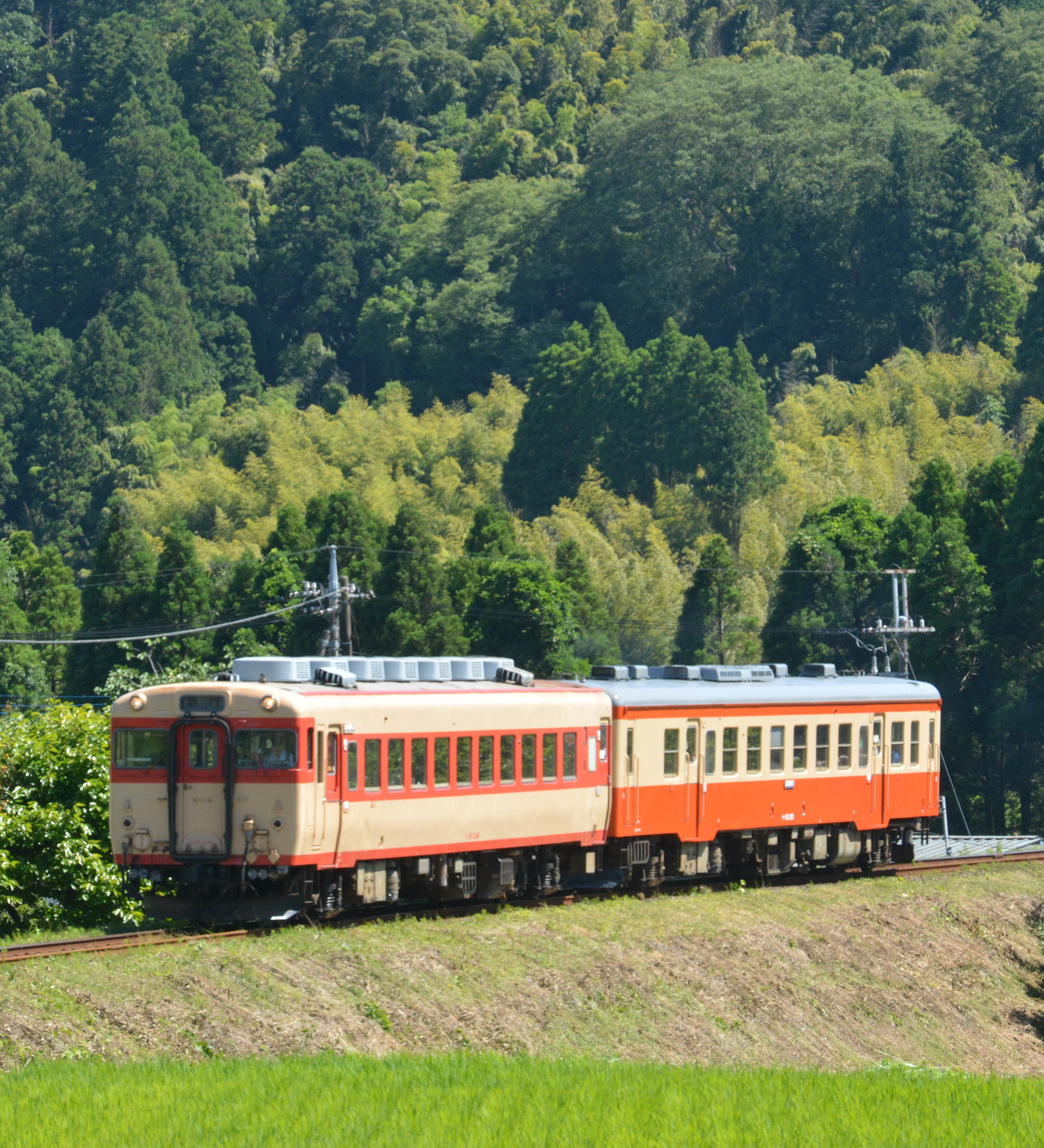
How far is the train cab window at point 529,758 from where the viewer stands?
2677 cm

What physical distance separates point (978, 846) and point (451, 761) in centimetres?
2529

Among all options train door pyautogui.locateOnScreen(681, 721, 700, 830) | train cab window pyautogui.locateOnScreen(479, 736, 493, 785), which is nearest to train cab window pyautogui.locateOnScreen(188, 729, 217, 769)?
train cab window pyautogui.locateOnScreen(479, 736, 493, 785)

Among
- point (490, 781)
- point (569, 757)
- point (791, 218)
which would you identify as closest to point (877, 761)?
point (569, 757)

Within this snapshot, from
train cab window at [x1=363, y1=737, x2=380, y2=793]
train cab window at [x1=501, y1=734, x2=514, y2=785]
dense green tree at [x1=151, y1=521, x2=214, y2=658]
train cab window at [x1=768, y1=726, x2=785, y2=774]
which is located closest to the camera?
train cab window at [x1=363, y1=737, x2=380, y2=793]

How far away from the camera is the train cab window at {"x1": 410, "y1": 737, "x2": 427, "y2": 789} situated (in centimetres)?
2483

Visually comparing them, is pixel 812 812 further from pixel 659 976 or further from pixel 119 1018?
pixel 119 1018

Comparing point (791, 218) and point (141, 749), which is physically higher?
point (791, 218)

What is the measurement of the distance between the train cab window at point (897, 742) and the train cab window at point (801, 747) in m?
2.71

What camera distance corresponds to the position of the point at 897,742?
34750mm

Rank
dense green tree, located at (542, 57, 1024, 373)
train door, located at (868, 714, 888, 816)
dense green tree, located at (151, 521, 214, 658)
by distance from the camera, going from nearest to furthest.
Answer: train door, located at (868, 714, 888, 816) < dense green tree, located at (151, 521, 214, 658) < dense green tree, located at (542, 57, 1024, 373)

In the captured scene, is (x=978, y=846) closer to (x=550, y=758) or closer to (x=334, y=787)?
(x=550, y=758)

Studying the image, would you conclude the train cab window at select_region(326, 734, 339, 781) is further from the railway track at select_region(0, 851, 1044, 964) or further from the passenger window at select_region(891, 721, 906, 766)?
the passenger window at select_region(891, 721, 906, 766)

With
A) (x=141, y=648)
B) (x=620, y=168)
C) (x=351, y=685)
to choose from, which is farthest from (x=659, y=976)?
(x=620, y=168)

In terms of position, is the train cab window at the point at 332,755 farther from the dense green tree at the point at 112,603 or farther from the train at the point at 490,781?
the dense green tree at the point at 112,603
